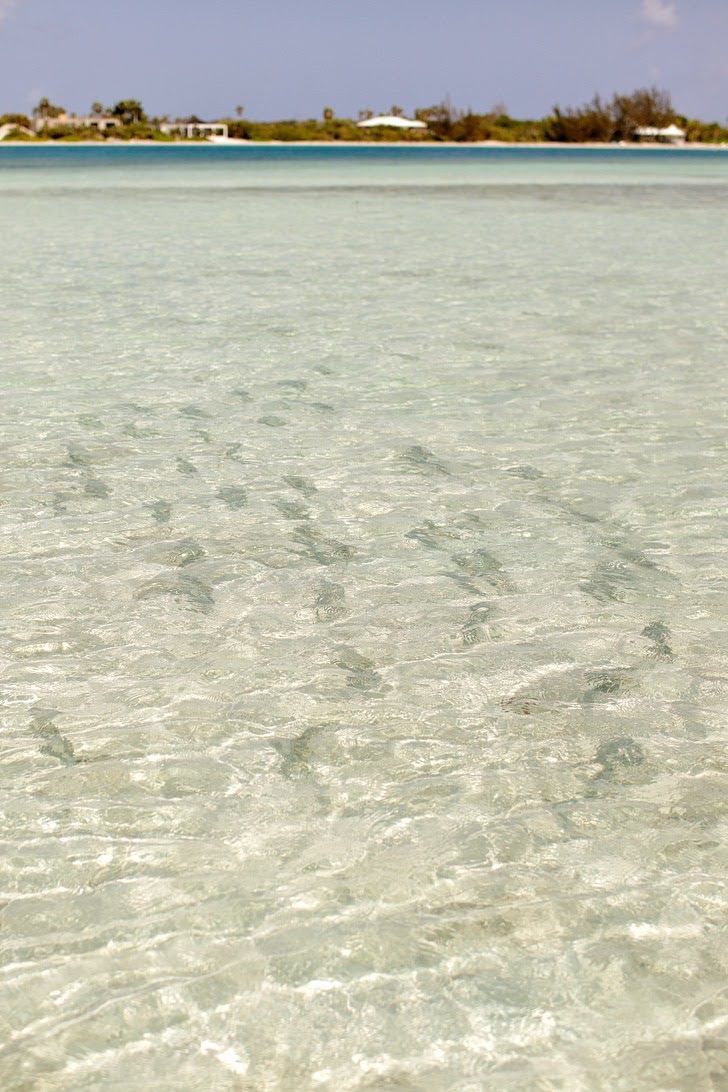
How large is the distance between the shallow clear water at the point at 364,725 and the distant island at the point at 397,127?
95.7m

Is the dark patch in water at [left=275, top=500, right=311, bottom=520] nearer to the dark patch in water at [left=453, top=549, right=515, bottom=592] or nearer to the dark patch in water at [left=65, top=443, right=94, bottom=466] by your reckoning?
the dark patch in water at [left=453, top=549, right=515, bottom=592]

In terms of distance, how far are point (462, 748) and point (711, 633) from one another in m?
1.13

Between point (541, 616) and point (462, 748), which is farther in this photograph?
point (541, 616)

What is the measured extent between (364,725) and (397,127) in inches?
4439

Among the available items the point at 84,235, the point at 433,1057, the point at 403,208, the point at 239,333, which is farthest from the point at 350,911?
the point at 403,208

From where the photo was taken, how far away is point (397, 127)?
4281 inches

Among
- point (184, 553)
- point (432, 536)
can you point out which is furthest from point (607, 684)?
point (184, 553)

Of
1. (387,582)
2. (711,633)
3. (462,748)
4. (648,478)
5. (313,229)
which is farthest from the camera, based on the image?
(313,229)

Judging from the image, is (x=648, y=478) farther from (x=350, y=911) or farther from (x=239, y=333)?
(x=239, y=333)

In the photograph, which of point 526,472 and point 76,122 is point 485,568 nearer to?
point 526,472

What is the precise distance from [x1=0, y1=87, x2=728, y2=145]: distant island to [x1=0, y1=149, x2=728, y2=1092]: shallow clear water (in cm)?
9572

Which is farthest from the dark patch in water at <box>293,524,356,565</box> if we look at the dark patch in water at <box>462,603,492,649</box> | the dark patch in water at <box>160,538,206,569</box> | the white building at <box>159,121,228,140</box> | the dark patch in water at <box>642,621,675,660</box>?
the white building at <box>159,121,228,140</box>

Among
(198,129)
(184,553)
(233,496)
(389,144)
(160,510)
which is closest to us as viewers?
(184,553)

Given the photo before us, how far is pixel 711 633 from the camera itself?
3682mm
